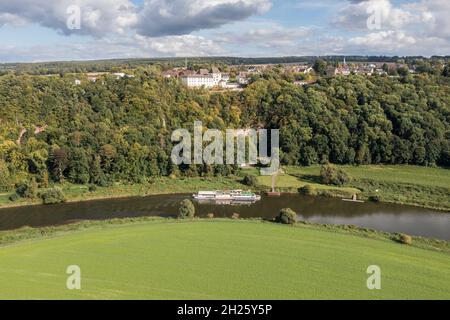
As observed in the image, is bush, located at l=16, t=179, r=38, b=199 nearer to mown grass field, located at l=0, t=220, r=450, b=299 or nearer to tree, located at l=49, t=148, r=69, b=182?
tree, located at l=49, t=148, r=69, b=182

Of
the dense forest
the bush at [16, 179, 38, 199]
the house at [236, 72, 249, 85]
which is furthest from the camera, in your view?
the house at [236, 72, 249, 85]

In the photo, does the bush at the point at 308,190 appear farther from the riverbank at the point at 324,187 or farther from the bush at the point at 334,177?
the bush at the point at 334,177

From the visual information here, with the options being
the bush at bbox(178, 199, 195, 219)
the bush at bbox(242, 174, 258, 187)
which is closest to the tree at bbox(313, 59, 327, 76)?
the bush at bbox(242, 174, 258, 187)

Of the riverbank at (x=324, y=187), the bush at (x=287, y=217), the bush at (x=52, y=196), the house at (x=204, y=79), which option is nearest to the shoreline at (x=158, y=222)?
the bush at (x=287, y=217)

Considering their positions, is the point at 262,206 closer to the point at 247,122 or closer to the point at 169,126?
the point at 169,126

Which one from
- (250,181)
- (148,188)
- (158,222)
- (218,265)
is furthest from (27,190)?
(218,265)

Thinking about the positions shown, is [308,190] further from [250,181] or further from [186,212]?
[186,212]
